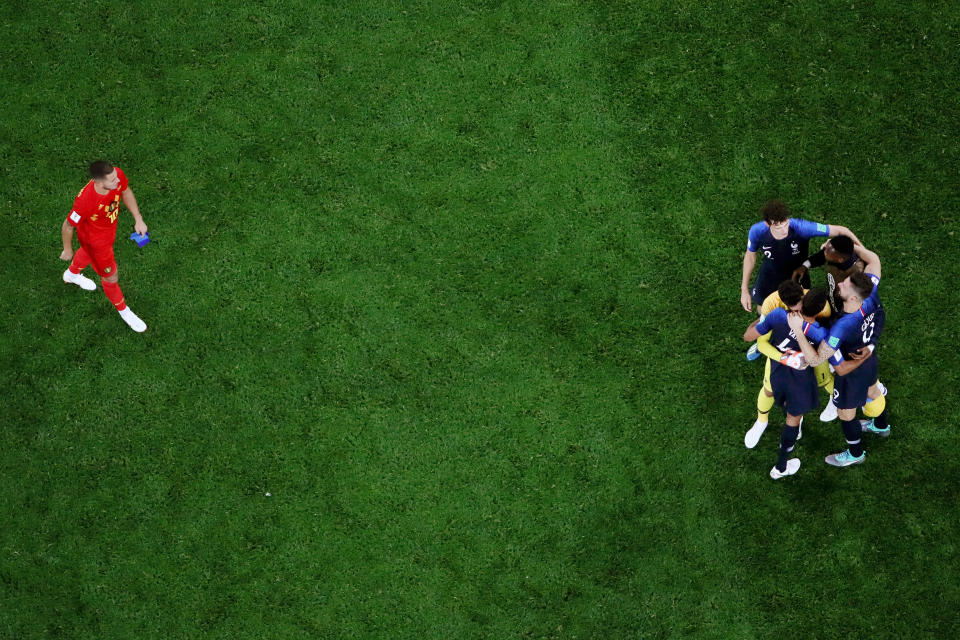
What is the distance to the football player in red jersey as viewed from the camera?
7.70 m

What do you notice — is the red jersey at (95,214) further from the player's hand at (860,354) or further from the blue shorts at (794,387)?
the player's hand at (860,354)

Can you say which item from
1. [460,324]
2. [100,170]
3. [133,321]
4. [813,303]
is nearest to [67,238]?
[100,170]

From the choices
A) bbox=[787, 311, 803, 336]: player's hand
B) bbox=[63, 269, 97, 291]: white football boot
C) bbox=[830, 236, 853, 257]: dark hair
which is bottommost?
bbox=[63, 269, 97, 291]: white football boot

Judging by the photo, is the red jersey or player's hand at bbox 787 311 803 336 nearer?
player's hand at bbox 787 311 803 336

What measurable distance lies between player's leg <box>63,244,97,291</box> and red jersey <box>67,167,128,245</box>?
217mm

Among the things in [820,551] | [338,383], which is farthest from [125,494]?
[820,551]

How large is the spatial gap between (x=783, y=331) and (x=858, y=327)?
545 mm

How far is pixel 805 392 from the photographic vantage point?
23.4 feet

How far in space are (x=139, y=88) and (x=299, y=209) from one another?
8.02 ft

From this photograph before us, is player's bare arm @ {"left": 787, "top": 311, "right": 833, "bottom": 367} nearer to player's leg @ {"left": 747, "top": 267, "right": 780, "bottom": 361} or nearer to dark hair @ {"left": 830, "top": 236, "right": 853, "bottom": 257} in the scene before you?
dark hair @ {"left": 830, "top": 236, "right": 853, "bottom": 257}

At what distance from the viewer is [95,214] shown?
779cm

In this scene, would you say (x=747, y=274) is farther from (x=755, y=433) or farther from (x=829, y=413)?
(x=829, y=413)

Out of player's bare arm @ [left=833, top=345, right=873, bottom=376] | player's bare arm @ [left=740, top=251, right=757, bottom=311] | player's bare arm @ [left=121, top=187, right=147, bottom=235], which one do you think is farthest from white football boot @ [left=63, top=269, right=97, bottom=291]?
player's bare arm @ [left=833, top=345, right=873, bottom=376]

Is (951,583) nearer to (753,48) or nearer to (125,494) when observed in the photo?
(753,48)
